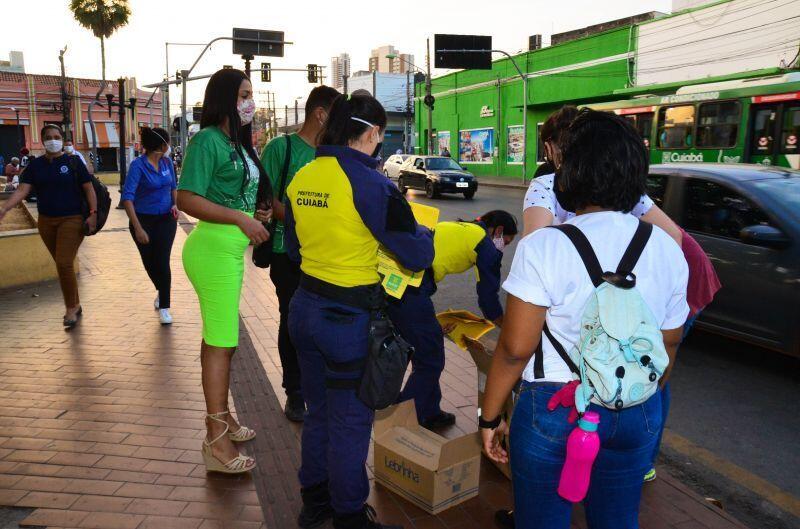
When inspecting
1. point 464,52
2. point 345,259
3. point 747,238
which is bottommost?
point 747,238

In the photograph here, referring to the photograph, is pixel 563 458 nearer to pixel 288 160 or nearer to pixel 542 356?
pixel 542 356

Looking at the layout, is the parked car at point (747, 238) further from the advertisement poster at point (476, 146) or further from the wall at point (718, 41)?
the advertisement poster at point (476, 146)

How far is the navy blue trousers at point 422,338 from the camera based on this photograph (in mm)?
3756

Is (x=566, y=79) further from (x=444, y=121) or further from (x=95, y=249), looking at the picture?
(x=95, y=249)

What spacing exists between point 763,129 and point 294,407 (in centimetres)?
1398

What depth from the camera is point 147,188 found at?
6234 millimetres

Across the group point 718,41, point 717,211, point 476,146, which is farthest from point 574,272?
point 476,146

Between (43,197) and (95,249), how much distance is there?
5938 millimetres

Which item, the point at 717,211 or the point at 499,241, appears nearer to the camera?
the point at 499,241

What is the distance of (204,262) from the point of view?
321cm

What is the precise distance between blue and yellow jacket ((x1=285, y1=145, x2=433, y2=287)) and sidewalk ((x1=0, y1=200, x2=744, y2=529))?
131 centimetres

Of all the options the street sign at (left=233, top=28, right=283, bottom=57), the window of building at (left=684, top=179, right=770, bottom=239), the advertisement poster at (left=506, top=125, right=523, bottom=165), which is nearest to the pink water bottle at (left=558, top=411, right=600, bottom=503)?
the window of building at (left=684, top=179, right=770, bottom=239)

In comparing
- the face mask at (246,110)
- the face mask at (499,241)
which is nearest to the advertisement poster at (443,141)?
the face mask at (499,241)

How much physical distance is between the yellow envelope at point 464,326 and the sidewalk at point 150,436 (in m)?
0.76
